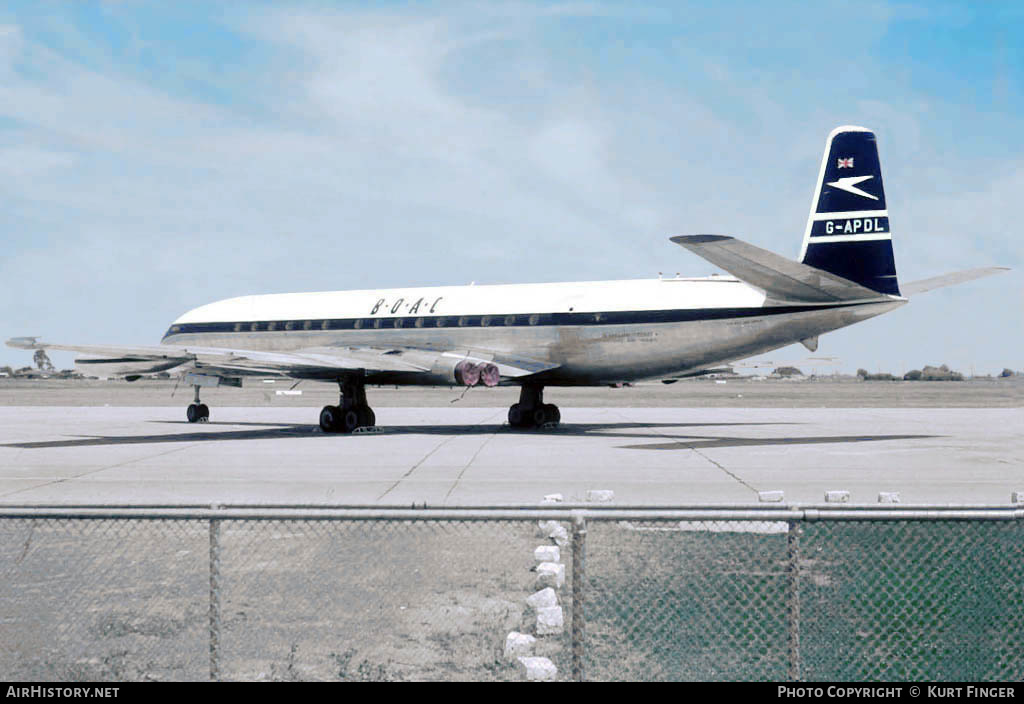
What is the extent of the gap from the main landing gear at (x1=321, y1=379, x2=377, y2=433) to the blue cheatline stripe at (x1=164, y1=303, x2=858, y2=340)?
2973 mm

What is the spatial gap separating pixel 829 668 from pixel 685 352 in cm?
2002

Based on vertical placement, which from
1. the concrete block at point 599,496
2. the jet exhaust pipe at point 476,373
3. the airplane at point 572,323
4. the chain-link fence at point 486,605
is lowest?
Result: the chain-link fence at point 486,605

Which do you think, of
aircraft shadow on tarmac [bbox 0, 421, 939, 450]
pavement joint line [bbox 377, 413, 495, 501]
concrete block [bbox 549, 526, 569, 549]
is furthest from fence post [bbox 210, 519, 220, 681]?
aircraft shadow on tarmac [bbox 0, 421, 939, 450]

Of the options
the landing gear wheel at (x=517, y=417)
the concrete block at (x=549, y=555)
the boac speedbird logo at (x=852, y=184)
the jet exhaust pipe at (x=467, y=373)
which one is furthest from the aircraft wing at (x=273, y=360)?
the concrete block at (x=549, y=555)

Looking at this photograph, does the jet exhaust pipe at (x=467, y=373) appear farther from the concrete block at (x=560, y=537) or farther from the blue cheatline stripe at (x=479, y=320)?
the concrete block at (x=560, y=537)

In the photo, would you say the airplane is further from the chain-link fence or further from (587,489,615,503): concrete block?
the chain-link fence

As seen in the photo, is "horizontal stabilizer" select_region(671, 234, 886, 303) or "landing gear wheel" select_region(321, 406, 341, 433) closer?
"horizontal stabilizer" select_region(671, 234, 886, 303)

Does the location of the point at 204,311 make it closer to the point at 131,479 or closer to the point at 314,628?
the point at 131,479

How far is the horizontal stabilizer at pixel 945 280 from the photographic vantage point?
23.7 meters

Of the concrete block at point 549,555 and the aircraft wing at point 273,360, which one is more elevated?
the aircraft wing at point 273,360

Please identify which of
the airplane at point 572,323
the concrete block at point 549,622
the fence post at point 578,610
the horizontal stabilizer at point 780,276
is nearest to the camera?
the fence post at point 578,610

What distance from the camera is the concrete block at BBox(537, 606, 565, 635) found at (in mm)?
7160

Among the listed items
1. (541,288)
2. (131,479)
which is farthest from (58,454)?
(541,288)

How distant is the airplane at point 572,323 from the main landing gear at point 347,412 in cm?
4
